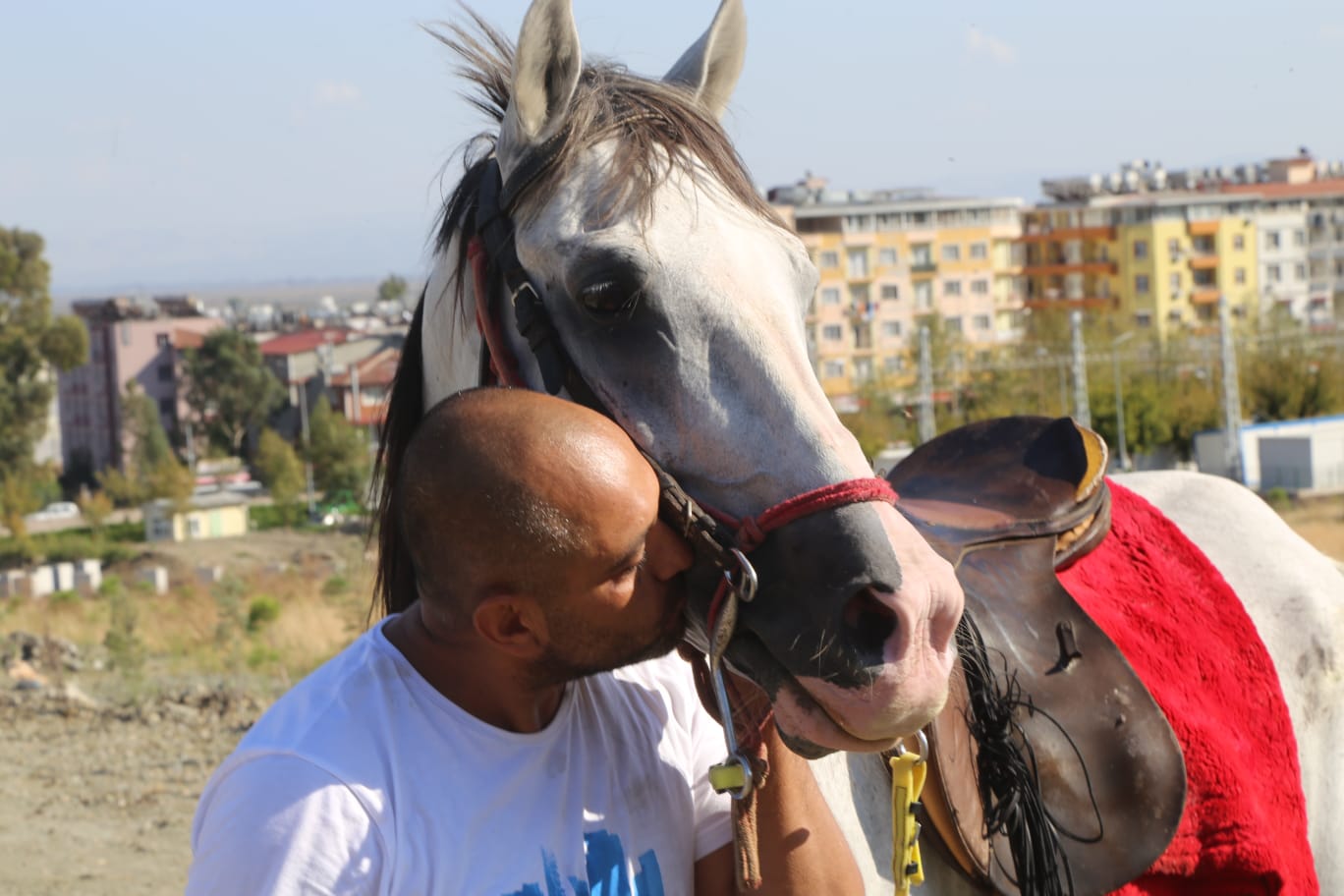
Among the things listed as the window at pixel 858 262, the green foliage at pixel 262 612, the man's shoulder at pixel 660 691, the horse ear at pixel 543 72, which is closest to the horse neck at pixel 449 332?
the horse ear at pixel 543 72

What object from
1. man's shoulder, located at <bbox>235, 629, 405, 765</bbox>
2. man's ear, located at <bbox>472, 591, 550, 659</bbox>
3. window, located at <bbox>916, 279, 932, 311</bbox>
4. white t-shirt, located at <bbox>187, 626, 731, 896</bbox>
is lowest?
white t-shirt, located at <bbox>187, 626, 731, 896</bbox>

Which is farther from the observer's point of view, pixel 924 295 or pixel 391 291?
pixel 391 291

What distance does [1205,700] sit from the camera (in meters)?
2.87

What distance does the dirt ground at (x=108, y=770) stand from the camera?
537 centimetres

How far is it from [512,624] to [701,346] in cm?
55

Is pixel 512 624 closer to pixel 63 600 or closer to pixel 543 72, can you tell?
pixel 543 72

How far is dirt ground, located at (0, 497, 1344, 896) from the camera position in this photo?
5.37 metres

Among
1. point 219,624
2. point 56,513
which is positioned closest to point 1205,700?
point 219,624

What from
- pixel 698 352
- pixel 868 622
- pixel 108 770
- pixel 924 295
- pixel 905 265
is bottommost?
pixel 108 770

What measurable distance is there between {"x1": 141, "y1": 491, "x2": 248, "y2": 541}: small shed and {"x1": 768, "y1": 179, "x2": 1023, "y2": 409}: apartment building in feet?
94.8

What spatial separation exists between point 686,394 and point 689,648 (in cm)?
33

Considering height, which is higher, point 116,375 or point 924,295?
point 924,295

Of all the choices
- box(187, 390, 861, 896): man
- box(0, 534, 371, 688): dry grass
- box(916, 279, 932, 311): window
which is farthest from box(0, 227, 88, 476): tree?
box(187, 390, 861, 896): man

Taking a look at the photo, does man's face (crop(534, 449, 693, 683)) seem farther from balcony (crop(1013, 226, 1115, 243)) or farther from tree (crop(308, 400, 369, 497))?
balcony (crop(1013, 226, 1115, 243))
